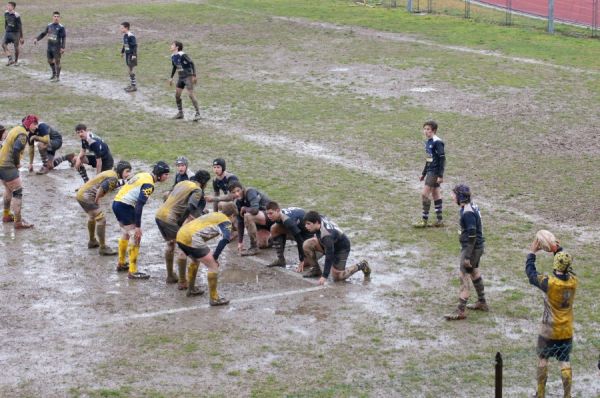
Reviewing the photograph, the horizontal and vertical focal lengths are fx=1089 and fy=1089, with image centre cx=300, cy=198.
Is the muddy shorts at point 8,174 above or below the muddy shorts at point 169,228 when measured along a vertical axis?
above

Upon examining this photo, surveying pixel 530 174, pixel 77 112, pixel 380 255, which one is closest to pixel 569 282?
pixel 380 255

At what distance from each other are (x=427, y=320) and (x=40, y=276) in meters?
6.52

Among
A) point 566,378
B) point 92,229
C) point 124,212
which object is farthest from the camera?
point 92,229

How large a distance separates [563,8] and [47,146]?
95.8ft

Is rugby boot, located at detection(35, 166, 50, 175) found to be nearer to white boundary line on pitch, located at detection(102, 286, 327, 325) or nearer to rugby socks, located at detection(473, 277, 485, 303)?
white boundary line on pitch, located at detection(102, 286, 327, 325)

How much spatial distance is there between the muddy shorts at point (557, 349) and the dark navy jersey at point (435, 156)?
748 centimetres

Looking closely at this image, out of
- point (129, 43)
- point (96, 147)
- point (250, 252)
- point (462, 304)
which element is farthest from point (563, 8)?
point (462, 304)

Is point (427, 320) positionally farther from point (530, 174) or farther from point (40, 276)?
point (530, 174)

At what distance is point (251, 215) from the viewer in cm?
1858

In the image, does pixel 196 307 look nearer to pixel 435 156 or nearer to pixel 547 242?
pixel 547 242

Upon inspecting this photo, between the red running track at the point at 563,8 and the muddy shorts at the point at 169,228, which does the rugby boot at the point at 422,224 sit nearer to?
the muddy shorts at the point at 169,228

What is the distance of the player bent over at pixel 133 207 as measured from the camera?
17406 mm

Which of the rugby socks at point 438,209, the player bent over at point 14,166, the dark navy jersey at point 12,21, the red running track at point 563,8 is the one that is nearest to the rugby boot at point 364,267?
the rugby socks at point 438,209

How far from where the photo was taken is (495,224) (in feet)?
66.2
